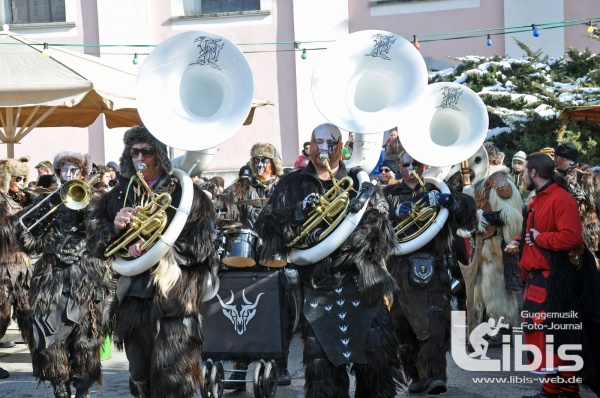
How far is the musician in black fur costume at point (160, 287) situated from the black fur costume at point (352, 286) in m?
0.50

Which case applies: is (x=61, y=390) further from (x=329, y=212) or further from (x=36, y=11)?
(x=36, y=11)

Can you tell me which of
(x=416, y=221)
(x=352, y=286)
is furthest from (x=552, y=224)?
(x=352, y=286)

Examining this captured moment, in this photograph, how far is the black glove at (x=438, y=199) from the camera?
801 centimetres

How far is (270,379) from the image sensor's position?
799cm

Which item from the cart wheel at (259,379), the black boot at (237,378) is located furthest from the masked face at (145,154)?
the black boot at (237,378)

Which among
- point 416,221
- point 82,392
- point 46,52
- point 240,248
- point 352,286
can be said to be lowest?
point 82,392

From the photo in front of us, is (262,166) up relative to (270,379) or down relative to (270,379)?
up

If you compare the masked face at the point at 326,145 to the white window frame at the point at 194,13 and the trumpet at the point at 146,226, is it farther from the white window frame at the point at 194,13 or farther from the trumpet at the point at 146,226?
the white window frame at the point at 194,13

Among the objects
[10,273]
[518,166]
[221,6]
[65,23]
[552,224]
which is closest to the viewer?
[552,224]

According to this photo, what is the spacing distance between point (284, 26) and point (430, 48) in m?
2.69

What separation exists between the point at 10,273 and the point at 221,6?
35.4ft

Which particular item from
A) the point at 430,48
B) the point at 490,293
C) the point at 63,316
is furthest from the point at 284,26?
the point at 63,316

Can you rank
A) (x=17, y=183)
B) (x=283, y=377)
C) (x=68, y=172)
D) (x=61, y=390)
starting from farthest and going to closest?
(x=17, y=183) → (x=283, y=377) → (x=68, y=172) → (x=61, y=390)

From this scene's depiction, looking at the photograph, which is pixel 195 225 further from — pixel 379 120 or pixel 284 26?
pixel 284 26
